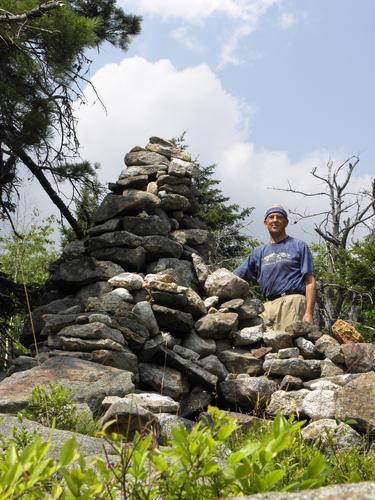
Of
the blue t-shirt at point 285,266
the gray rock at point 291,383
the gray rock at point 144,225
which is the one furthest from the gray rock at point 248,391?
the gray rock at point 144,225

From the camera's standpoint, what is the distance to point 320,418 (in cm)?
617

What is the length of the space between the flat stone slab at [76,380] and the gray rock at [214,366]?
1.45 m

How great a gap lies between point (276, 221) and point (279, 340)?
156 centimetres

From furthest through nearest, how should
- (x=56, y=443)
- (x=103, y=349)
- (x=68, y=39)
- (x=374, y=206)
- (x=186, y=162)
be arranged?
1. (x=374, y=206)
2. (x=186, y=162)
3. (x=68, y=39)
4. (x=103, y=349)
5. (x=56, y=443)

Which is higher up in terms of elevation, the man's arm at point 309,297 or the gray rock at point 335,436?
the man's arm at point 309,297

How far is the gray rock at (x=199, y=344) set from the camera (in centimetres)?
755

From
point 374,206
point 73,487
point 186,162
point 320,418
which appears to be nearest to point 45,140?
point 186,162

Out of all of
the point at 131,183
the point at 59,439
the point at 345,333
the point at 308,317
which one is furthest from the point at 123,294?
the point at 59,439

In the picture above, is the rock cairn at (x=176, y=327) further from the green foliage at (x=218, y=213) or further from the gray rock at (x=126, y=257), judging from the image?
the green foliage at (x=218, y=213)

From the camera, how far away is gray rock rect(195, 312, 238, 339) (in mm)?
7715

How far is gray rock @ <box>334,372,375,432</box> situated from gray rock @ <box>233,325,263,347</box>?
1.92 meters

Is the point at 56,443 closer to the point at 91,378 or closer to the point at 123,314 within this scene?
the point at 91,378

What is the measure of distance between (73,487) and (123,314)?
A: 5636 mm

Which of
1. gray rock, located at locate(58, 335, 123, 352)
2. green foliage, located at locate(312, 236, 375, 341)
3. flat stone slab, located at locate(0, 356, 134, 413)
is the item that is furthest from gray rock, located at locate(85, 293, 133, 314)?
green foliage, located at locate(312, 236, 375, 341)
